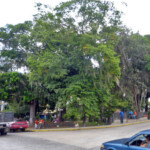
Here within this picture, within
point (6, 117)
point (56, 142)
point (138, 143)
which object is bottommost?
point (56, 142)

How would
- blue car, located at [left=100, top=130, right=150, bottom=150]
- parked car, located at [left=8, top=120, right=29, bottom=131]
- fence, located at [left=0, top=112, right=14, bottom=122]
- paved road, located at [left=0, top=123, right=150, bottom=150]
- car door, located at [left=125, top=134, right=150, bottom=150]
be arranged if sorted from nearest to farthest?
blue car, located at [left=100, top=130, right=150, bottom=150], car door, located at [left=125, top=134, right=150, bottom=150], paved road, located at [left=0, top=123, right=150, bottom=150], parked car, located at [left=8, top=120, right=29, bottom=131], fence, located at [left=0, top=112, right=14, bottom=122]

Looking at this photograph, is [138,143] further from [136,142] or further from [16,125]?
[16,125]

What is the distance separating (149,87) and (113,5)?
622 inches

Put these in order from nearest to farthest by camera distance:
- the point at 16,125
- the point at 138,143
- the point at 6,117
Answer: the point at 138,143, the point at 16,125, the point at 6,117

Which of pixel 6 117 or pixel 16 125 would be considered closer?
pixel 16 125

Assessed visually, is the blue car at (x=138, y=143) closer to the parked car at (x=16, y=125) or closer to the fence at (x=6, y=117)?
the parked car at (x=16, y=125)

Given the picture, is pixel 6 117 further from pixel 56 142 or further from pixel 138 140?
pixel 138 140

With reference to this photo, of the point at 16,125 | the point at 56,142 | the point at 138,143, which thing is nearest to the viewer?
the point at 138,143

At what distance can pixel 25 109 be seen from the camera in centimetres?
3272

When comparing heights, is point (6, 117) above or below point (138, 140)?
above

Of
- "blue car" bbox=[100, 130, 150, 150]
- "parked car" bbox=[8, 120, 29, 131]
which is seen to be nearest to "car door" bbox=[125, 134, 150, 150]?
"blue car" bbox=[100, 130, 150, 150]

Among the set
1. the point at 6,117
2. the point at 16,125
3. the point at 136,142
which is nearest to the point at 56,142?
the point at 136,142

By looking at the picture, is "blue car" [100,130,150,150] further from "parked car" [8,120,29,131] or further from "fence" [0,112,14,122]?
"fence" [0,112,14,122]

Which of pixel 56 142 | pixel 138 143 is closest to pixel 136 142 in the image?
pixel 138 143
